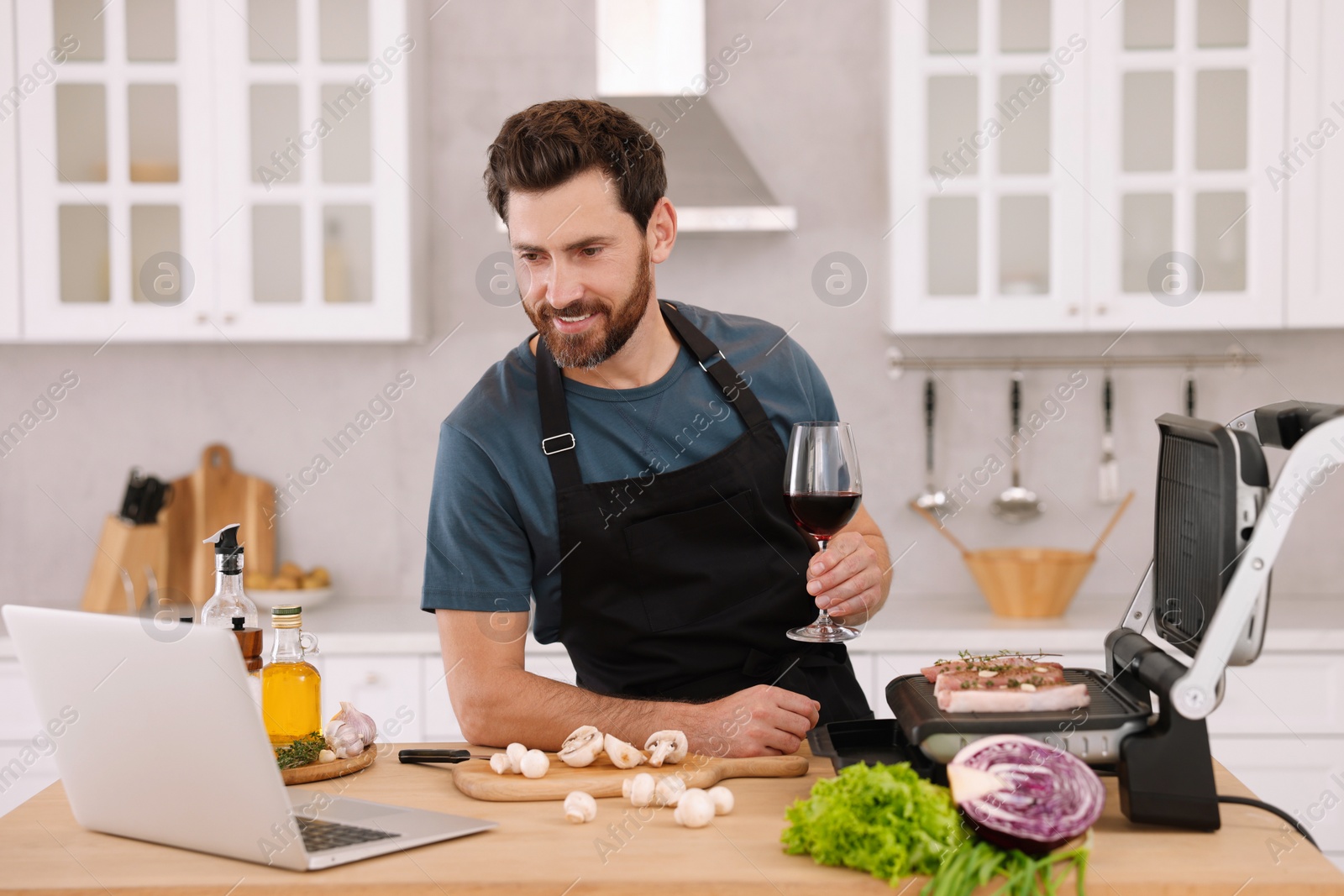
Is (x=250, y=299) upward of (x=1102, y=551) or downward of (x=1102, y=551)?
upward

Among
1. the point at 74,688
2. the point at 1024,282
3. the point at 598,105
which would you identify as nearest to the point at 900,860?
the point at 74,688

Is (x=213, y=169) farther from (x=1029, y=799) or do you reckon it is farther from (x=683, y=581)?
(x=1029, y=799)

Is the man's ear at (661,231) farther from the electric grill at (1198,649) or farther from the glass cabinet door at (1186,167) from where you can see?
the glass cabinet door at (1186,167)

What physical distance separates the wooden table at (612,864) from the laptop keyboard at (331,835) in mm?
34

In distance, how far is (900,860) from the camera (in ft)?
3.38

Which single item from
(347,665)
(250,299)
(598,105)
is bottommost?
(347,665)

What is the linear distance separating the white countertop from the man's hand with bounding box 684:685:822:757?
4.39 ft

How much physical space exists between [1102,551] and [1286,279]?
911 mm

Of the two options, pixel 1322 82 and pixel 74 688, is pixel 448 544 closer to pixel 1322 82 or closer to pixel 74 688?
pixel 74 688

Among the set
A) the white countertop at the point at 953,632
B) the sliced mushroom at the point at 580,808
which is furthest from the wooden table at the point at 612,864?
the white countertop at the point at 953,632

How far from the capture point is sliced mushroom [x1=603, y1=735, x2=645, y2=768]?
1.36 m

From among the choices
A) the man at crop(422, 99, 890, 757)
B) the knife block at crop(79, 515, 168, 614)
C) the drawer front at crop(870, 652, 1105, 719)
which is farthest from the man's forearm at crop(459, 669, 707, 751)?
the knife block at crop(79, 515, 168, 614)

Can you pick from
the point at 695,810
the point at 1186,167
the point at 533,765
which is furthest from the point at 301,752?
the point at 1186,167

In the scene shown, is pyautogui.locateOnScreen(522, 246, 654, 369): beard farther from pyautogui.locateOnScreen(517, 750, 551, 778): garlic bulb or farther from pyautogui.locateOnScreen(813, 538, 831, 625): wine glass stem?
pyautogui.locateOnScreen(517, 750, 551, 778): garlic bulb
